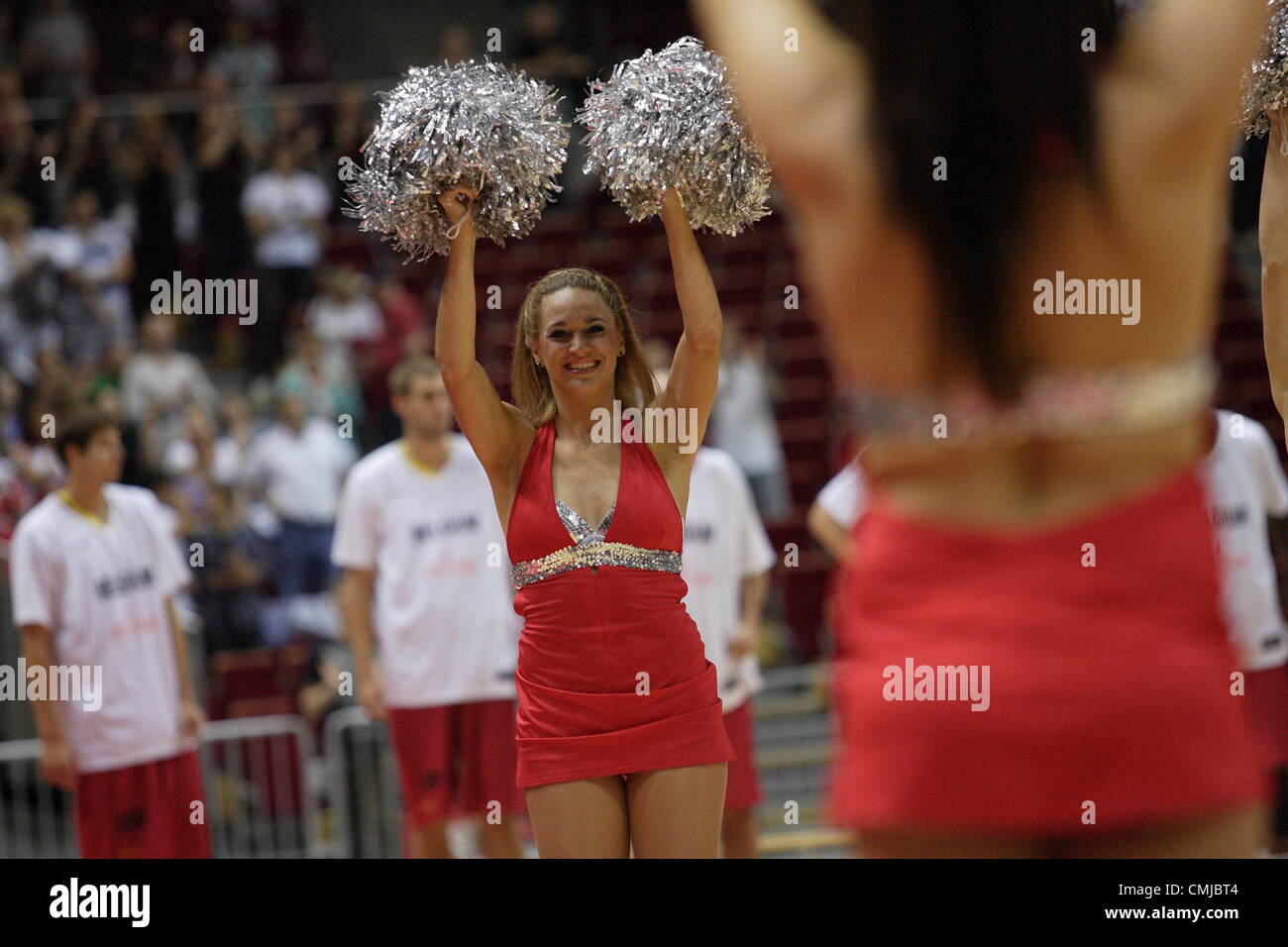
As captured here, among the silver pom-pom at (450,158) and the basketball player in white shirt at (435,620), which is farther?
the basketball player in white shirt at (435,620)

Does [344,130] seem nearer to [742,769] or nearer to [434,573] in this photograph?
[434,573]

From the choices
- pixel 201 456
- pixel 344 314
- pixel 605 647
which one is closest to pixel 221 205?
pixel 344 314

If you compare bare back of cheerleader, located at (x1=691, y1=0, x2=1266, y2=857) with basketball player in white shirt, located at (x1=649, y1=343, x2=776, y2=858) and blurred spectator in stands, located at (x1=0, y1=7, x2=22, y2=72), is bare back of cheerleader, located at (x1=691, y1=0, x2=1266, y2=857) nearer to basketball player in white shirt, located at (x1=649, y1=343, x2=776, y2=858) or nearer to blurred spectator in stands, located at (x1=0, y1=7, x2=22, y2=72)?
basketball player in white shirt, located at (x1=649, y1=343, x2=776, y2=858)

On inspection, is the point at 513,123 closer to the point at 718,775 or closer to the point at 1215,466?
the point at 718,775

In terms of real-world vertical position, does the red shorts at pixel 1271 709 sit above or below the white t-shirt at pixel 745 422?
below

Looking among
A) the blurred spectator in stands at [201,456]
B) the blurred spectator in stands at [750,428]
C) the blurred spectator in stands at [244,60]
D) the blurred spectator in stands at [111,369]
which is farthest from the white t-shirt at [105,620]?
the blurred spectator in stands at [244,60]

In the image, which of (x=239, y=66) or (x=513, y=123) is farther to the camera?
(x=239, y=66)

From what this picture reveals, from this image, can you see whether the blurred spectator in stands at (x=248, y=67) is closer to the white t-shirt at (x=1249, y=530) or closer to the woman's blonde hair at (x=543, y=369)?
the white t-shirt at (x=1249, y=530)

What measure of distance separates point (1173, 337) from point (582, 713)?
82.2 inches

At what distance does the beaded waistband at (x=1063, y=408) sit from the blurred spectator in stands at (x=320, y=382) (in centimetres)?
741

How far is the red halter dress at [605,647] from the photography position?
3.24 metres

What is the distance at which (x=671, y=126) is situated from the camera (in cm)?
325
